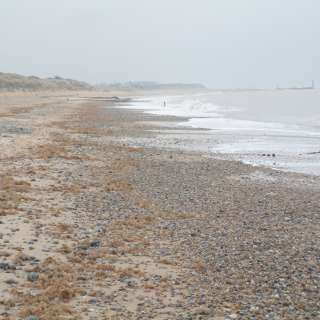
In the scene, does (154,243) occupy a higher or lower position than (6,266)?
lower

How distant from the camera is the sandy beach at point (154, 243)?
636cm

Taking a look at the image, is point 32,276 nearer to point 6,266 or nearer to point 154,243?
point 6,266

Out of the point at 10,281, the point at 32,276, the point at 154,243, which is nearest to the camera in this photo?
the point at 10,281

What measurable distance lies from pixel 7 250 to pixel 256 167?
12.4 meters

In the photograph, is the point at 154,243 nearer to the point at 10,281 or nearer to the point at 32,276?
the point at 32,276

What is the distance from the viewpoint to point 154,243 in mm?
8992

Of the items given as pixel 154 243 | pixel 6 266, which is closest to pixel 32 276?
pixel 6 266

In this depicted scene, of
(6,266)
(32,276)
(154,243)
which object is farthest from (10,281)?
(154,243)

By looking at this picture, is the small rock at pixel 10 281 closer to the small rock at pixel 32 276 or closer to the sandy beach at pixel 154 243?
the sandy beach at pixel 154 243

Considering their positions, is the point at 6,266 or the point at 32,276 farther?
the point at 6,266

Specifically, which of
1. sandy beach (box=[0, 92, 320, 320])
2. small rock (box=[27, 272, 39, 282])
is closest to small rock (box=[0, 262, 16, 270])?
sandy beach (box=[0, 92, 320, 320])

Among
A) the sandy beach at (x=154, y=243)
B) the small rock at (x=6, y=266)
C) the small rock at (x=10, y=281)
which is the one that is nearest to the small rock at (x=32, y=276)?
the sandy beach at (x=154, y=243)

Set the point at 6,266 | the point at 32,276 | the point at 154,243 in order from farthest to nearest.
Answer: the point at 154,243
the point at 6,266
the point at 32,276

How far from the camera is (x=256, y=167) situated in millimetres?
18656
